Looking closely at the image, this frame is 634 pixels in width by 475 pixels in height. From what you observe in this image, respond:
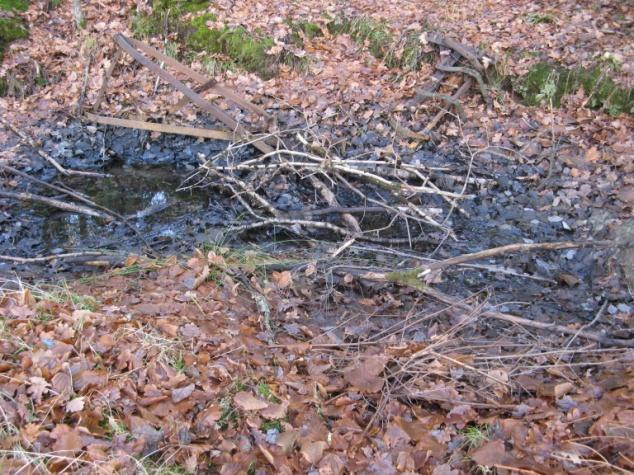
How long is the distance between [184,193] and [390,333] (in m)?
3.73

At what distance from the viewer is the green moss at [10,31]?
8000 millimetres

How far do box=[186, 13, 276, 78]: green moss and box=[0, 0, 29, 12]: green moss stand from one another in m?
2.88

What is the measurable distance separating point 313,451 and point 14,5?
9013 mm

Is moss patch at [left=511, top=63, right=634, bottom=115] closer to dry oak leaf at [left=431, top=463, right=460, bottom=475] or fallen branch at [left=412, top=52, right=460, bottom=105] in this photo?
fallen branch at [left=412, top=52, right=460, bottom=105]

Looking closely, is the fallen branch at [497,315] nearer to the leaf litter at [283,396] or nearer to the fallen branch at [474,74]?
the leaf litter at [283,396]

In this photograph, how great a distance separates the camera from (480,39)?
7.40 meters

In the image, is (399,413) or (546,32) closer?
(399,413)

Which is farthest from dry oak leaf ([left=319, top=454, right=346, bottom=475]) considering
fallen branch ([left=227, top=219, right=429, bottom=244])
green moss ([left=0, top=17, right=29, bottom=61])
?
green moss ([left=0, top=17, right=29, bottom=61])

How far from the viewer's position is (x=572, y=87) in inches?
271

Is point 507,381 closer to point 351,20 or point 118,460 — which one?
point 118,460

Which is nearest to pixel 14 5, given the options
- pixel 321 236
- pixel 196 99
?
pixel 196 99

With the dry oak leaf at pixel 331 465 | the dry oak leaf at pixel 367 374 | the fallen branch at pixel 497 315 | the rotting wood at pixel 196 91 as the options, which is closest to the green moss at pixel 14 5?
the rotting wood at pixel 196 91

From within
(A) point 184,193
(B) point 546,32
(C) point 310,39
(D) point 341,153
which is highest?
(B) point 546,32

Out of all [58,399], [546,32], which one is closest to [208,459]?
Result: [58,399]
